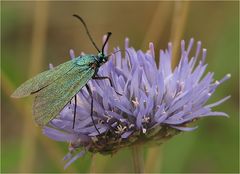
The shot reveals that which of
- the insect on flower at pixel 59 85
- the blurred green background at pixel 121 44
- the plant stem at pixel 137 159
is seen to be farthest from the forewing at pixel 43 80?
the blurred green background at pixel 121 44

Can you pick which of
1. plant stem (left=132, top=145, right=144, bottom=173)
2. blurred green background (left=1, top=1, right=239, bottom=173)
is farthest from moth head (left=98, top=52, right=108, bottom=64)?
blurred green background (left=1, top=1, right=239, bottom=173)

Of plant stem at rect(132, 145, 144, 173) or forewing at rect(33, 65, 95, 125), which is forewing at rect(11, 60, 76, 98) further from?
plant stem at rect(132, 145, 144, 173)

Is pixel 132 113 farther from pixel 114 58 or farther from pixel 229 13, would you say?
pixel 229 13

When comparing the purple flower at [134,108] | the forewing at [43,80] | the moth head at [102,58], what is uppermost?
the moth head at [102,58]

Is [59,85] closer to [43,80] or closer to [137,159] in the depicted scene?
[43,80]

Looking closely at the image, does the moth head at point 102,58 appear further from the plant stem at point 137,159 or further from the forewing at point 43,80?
the plant stem at point 137,159
